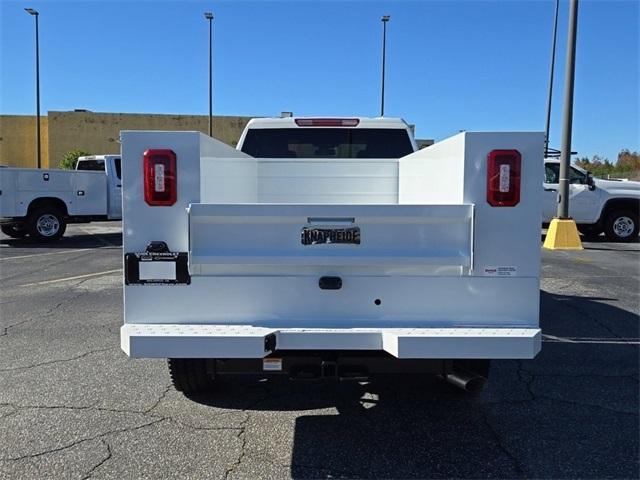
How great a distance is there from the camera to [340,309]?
3.16 meters

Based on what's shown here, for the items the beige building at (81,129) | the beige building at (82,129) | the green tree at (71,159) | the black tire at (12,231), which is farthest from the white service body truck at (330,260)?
the beige building at (82,129)

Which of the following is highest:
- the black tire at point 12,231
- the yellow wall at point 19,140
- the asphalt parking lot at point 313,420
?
the yellow wall at point 19,140

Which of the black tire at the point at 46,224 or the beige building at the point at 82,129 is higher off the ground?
the beige building at the point at 82,129

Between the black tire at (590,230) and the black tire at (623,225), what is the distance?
1.21 ft

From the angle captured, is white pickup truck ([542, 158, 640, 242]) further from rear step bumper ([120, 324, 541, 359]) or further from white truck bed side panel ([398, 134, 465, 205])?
rear step bumper ([120, 324, 541, 359])

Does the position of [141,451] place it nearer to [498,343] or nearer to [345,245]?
[345,245]

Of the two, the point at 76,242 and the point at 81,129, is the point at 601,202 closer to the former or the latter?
the point at 76,242

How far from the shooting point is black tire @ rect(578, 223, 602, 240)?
1552 centimetres

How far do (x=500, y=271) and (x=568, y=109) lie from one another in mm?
11533

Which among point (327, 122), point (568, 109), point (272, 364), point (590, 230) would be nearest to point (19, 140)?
point (590, 230)

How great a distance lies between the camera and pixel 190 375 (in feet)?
12.5

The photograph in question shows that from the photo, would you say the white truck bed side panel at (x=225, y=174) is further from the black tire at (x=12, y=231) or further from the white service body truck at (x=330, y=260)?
the black tire at (x=12, y=231)

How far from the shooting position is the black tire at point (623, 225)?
15062mm

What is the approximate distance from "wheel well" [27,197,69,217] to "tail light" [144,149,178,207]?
13.3 meters
